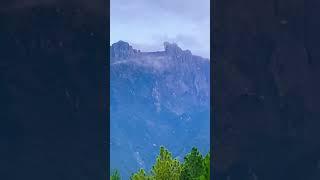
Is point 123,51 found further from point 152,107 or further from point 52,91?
point 52,91

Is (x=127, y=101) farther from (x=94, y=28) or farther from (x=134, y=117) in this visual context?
(x=94, y=28)

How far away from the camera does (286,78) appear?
250cm

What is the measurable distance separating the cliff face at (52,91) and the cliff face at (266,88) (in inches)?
22.3

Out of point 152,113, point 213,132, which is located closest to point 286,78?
point 213,132

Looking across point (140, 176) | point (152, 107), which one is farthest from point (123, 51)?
point (140, 176)

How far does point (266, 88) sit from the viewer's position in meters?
2.50

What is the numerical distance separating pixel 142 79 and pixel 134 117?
5894mm

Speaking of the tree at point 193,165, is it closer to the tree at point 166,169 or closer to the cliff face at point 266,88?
the tree at point 166,169

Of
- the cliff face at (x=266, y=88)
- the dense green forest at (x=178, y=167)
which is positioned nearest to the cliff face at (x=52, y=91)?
the cliff face at (x=266, y=88)

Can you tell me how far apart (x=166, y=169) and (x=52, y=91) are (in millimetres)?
16442

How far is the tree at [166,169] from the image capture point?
18.4 metres

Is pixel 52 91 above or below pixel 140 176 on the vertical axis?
above

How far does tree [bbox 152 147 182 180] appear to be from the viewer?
726 inches

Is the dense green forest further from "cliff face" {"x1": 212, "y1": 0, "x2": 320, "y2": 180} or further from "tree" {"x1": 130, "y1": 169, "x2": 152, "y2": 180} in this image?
"cliff face" {"x1": 212, "y1": 0, "x2": 320, "y2": 180}
